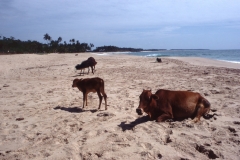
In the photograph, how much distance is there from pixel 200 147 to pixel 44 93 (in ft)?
23.3

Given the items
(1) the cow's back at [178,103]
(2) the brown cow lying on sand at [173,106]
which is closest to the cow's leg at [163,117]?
(2) the brown cow lying on sand at [173,106]

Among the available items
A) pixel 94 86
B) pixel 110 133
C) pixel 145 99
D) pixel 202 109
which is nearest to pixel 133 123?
pixel 145 99

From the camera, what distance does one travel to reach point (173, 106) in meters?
5.72

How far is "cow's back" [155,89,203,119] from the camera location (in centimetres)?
570

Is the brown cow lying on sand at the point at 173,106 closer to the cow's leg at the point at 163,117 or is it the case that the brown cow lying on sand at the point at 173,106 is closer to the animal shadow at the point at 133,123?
the cow's leg at the point at 163,117

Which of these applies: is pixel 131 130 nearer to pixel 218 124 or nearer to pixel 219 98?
pixel 218 124

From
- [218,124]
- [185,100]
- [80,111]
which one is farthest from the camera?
[80,111]

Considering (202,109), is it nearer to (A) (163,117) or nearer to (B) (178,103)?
(B) (178,103)

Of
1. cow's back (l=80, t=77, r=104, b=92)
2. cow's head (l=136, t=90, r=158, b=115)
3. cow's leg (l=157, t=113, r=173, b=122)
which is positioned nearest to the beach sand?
cow's leg (l=157, t=113, r=173, b=122)

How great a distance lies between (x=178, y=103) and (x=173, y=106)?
142mm

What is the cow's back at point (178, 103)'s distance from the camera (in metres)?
5.70

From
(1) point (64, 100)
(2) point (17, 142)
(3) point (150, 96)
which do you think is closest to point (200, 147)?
(3) point (150, 96)

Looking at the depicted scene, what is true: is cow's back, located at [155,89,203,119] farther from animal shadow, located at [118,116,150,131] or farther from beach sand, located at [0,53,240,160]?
animal shadow, located at [118,116,150,131]

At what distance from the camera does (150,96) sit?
18.2 feet
